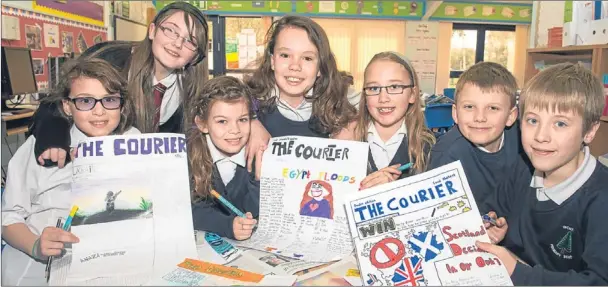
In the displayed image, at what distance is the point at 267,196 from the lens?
1.49m

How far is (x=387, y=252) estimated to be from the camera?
1.17 m

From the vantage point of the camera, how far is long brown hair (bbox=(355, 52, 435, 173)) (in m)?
1.74

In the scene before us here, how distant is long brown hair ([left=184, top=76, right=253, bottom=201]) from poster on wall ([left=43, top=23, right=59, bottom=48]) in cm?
401

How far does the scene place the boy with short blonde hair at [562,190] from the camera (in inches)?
45.4

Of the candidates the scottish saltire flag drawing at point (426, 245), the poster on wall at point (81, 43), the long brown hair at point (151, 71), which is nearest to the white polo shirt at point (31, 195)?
the long brown hair at point (151, 71)

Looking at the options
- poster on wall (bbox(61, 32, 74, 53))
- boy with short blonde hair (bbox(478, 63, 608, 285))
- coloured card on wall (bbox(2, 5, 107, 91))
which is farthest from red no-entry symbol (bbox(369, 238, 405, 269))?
poster on wall (bbox(61, 32, 74, 53))

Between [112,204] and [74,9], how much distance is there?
528 centimetres

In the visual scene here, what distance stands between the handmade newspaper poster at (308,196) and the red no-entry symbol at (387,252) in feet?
0.69

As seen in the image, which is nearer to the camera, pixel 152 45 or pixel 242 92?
pixel 242 92

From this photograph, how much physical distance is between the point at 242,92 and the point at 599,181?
1250 millimetres

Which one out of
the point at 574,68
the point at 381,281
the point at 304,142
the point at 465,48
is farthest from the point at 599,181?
the point at 465,48

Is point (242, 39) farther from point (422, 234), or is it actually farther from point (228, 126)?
point (422, 234)

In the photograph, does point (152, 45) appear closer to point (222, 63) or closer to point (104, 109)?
point (104, 109)

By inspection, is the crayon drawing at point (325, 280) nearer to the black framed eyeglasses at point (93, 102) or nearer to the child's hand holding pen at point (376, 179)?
the child's hand holding pen at point (376, 179)
